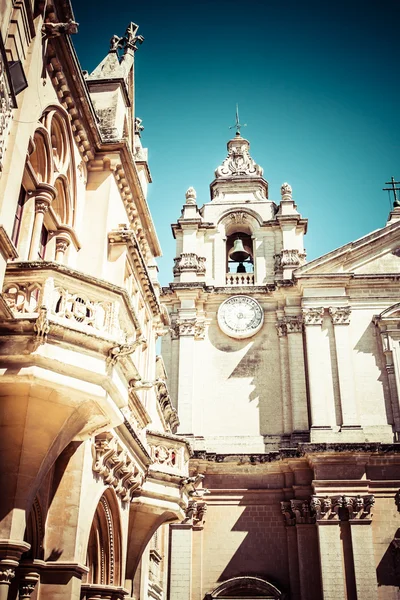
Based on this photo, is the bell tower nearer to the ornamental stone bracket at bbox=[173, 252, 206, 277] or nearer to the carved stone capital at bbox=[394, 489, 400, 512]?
the ornamental stone bracket at bbox=[173, 252, 206, 277]

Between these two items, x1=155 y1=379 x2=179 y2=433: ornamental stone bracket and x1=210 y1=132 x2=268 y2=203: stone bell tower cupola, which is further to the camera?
x1=210 y1=132 x2=268 y2=203: stone bell tower cupola

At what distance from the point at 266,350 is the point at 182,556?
9.66 metres

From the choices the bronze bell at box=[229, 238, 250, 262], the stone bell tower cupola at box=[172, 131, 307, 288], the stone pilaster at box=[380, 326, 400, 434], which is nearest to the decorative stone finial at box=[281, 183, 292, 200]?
the stone bell tower cupola at box=[172, 131, 307, 288]

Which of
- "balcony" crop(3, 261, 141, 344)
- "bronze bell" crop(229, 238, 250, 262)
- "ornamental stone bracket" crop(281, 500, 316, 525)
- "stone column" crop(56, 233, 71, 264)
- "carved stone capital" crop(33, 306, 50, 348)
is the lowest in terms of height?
"carved stone capital" crop(33, 306, 50, 348)

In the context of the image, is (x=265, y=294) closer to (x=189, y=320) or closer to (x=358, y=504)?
(x=189, y=320)

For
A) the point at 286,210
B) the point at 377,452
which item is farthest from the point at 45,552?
the point at 286,210

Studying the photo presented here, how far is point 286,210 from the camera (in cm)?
3225

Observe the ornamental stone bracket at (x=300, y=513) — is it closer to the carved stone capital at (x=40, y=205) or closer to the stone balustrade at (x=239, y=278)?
the stone balustrade at (x=239, y=278)

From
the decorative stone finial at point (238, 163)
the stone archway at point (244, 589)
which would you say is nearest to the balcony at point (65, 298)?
the stone archway at point (244, 589)

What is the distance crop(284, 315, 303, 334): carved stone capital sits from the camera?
29.3 metres

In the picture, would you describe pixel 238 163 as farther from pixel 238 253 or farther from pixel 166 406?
pixel 166 406

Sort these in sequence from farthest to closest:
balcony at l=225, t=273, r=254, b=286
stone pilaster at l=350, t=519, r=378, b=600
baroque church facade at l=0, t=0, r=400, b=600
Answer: balcony at l=225, t=273, r=254, b=286, stone pilaster at l=350, t=519, r=378, b=600, baroque church facade at l=0, t=0, r=400, b=600

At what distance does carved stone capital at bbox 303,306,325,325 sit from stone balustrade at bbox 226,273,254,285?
380 cm

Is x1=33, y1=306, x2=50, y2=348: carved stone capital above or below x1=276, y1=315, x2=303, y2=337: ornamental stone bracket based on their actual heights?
below
